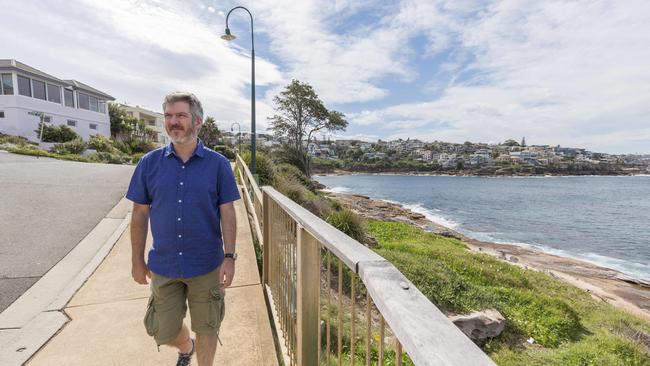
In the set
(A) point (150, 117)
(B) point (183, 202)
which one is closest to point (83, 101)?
(A) point (150, 117)

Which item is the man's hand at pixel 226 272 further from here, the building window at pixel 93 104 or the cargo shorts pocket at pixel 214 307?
the building window at pixel 93 104

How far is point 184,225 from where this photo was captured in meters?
2.05

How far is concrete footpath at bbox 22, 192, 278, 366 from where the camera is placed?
8.84 ft

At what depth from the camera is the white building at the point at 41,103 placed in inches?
1064

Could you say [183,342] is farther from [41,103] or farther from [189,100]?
[41,103]

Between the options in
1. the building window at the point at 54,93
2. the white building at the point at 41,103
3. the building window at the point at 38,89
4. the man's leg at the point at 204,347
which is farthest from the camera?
the building window at the point at 54,93

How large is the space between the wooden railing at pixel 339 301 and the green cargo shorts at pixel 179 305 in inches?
21.5

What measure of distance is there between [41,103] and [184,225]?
121 feet

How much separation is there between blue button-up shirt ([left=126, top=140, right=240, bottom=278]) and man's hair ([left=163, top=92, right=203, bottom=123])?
206mm

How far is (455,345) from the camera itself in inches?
25.3

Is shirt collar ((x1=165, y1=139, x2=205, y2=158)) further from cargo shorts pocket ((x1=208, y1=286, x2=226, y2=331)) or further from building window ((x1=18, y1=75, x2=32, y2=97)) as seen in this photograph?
building window ((x1=18, y1=75, x2=32, y2=97))

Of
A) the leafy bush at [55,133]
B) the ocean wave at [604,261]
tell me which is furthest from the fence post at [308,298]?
the leafy bush at [55,133]

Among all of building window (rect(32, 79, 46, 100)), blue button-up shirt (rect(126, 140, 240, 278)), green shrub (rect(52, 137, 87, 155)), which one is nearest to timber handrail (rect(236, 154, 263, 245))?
blue button-up shirt (rect(126, 140, 240, 278))

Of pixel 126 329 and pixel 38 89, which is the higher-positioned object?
pixel 38 89
